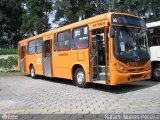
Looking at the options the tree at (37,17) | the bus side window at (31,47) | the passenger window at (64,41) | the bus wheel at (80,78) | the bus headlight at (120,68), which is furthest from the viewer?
the tree at (37,17)

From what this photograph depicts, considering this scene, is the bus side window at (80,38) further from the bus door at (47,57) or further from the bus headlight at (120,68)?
the bus door at (47,57)

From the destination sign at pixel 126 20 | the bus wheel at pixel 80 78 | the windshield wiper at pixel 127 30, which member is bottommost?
the bus wheel at pixel 80 78

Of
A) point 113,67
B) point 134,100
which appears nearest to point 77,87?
point 113,67

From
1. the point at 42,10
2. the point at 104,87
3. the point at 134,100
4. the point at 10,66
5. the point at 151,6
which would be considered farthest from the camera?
the point at 42,10

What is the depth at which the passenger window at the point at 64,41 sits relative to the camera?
14.5m

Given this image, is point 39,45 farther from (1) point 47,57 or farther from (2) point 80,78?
(2) point 80,78

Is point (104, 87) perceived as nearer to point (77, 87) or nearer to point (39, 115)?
point (77, 87)

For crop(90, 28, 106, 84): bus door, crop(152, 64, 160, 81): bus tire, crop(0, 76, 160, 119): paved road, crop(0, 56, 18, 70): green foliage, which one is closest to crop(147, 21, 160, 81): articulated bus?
crop(152, 64, 160, 81): bus tire

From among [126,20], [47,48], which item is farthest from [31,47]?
[126,20]

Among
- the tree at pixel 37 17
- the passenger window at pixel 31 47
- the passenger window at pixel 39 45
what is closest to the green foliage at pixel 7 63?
the passenger window at pixel 31 47

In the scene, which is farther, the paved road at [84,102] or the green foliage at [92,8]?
the green foliage at [92,8]

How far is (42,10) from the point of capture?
52844 millimetres

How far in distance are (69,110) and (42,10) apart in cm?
4565

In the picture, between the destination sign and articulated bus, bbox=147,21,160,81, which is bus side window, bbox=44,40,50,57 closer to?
articulated bus, bbox=147,21,160,81
